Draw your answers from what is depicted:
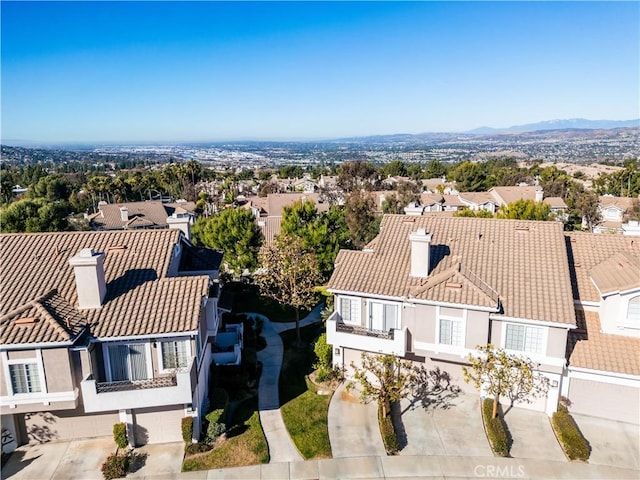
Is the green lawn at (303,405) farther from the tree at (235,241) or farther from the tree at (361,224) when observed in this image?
the tree at (361,224)

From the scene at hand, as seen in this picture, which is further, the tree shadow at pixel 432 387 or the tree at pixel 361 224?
the tree at pixel 361 224

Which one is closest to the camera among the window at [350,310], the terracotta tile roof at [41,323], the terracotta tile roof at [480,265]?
the terracotta tile roof at [41,323]

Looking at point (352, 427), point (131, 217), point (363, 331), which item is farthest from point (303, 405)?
point (131, 217)

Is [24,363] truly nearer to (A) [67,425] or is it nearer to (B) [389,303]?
(A) [67,425]

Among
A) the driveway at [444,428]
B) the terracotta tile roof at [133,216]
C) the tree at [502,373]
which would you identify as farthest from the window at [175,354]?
the terracotta tile roof at [133,216]

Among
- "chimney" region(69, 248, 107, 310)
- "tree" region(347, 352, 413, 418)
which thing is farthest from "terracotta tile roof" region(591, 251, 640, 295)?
"chimney" region(69, 248, 107, 310)

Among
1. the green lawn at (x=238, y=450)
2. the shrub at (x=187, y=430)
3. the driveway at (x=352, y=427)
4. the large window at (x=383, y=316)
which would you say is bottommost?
the driveway at (x=352, y=427)

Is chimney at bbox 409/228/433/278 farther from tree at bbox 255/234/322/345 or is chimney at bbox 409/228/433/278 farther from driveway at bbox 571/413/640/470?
driveway at bbox 571/413/640/470
